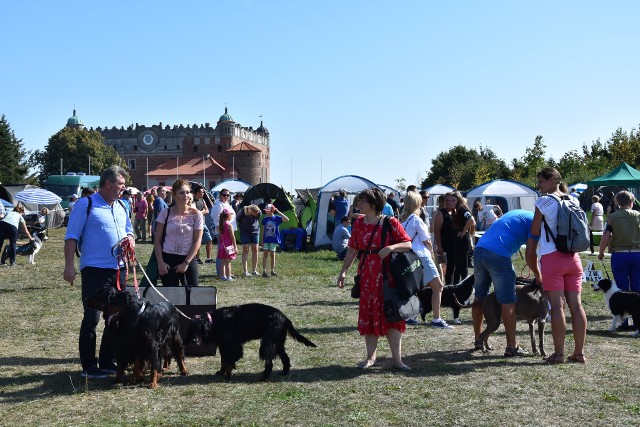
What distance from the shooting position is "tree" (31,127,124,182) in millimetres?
89125

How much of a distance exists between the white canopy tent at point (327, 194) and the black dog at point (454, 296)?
13511 millimetres

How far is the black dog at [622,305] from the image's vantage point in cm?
884

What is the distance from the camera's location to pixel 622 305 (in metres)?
8.96

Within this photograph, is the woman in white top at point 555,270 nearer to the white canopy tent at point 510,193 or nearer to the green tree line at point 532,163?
the white canopy tent at point 510,193

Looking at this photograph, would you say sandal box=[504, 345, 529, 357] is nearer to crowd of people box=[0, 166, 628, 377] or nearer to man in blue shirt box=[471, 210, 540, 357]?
crowd of people box=[0, 166, 628, 377]

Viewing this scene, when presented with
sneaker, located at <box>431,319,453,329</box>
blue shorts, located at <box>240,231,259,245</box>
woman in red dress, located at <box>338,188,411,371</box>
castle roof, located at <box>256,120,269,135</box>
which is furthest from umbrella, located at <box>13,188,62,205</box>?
castle roof, located at <box>256,120,269,135</box>

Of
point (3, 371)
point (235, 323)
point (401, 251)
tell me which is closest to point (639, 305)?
point (401, 251)

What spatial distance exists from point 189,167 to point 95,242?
12191 centimetres

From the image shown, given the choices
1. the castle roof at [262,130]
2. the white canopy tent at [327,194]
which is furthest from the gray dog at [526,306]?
the castle roof at [262,130]

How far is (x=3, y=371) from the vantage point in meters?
6.93

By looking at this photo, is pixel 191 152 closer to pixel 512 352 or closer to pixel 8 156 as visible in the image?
pixel 8 156

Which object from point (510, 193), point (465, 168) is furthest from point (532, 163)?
point (510, 193)

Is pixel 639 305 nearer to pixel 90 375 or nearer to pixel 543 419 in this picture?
pixel 543 419

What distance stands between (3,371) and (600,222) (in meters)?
18.5
